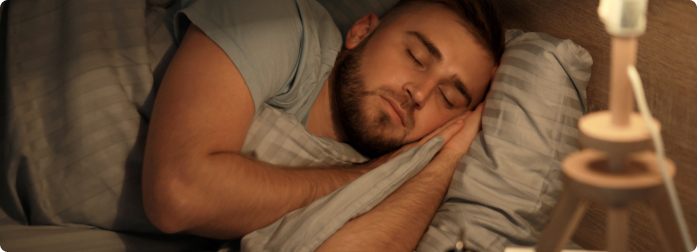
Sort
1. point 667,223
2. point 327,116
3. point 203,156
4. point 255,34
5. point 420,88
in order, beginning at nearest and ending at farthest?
1. point 667,223
2. point 203,156
3. point 255,34
4. point 420,88
5. point 327,116

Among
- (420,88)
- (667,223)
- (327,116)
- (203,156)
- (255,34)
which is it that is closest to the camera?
(667,223)

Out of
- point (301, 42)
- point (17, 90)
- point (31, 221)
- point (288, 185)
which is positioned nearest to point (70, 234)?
point (31, 221)

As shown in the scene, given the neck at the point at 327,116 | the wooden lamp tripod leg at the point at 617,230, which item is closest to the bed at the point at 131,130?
the neck at the point at 327,116

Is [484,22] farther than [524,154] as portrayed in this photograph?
Yes

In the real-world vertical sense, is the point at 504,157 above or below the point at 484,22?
below

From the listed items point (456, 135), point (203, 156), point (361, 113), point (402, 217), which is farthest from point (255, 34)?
point (456, 135)

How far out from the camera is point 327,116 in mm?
1455

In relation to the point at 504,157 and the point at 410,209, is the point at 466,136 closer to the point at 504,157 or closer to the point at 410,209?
the point at 504,157

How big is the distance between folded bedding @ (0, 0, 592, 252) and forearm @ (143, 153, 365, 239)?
44 mm

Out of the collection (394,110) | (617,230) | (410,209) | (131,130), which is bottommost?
(410,209)

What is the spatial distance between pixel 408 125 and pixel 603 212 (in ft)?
1.76

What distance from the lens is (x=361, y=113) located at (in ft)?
4.45

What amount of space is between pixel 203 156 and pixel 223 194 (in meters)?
0.09

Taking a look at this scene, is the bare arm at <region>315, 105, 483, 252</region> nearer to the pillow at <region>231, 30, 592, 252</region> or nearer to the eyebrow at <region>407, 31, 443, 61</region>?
the pillow at <region>231, 30, 592, 252</region>
